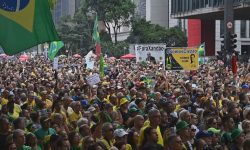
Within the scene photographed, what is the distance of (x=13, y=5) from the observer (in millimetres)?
7980

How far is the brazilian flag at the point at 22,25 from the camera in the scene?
7.95 metres

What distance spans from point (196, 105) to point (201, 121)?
1.82 m

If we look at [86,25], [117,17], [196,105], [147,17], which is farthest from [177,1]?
[196,105]

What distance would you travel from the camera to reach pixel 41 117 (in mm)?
9227

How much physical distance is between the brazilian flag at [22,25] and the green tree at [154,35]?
2590 inches

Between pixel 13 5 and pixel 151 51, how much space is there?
15677 millimetres

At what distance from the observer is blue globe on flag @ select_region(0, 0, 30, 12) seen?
7.92m

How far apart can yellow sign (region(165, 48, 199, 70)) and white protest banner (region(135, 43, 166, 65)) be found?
2.50 m

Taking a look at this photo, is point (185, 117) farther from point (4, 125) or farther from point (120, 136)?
point (4, 125)

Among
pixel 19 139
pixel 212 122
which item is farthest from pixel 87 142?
pixel 212 122

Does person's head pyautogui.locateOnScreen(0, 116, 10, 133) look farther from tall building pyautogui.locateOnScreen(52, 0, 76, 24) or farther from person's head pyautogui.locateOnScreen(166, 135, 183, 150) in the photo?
tall building pyautogui.locateOnScreen(52, 0, 76, 24)

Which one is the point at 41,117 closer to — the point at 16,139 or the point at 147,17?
the point at 16,139

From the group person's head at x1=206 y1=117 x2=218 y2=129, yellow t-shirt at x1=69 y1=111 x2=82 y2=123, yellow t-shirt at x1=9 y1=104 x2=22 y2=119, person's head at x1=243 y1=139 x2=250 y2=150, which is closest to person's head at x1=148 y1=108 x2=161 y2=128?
person's head at x1=206 y1=117 x2=218 y2=129

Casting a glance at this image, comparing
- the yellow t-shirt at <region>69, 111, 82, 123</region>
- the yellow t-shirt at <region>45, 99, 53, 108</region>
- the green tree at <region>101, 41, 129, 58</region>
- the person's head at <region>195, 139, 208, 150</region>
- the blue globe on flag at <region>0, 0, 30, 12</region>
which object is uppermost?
the blue globe on flag at <region>0, 0, 30, 12</region>
